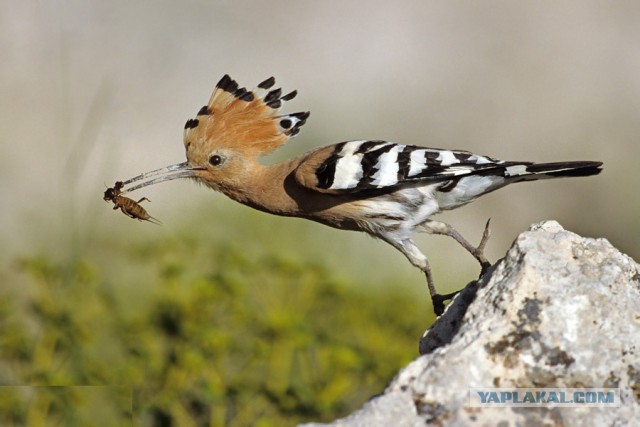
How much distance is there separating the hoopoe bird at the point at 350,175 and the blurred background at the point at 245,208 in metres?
0.53

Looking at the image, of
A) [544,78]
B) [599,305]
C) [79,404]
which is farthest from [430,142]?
[599,305]

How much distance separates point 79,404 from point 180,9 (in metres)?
4.29

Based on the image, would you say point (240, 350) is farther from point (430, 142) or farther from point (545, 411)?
point (430, 142)

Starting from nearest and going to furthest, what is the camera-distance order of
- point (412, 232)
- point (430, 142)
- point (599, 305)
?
point (599, 305) < point (412, 232) < point (430, 142)

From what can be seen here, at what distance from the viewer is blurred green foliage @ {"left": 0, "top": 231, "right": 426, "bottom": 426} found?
163 inches

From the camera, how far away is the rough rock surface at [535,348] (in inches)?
86.3

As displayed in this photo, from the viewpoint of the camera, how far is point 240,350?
14.3 feet

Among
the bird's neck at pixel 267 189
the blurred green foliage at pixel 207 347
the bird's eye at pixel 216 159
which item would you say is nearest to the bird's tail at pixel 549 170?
the bird's neck at pixel 267 189

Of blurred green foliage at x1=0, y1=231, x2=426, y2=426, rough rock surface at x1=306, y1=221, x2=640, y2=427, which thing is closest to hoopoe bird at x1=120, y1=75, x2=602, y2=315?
blurred green foliage at x1=0, y1=231, x2=426, y2=426

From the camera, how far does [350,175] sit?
370cm

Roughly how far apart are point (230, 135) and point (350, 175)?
560 mm

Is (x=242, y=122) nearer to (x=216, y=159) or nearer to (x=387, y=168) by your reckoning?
(x=216, y=159)

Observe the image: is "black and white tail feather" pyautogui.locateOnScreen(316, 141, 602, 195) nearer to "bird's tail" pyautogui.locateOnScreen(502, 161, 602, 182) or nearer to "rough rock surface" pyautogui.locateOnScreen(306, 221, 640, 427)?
"bird's tail" pyautogui.locateOnScreen(502, 161, 602, 182)

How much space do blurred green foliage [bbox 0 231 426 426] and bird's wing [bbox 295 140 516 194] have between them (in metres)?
0.70
